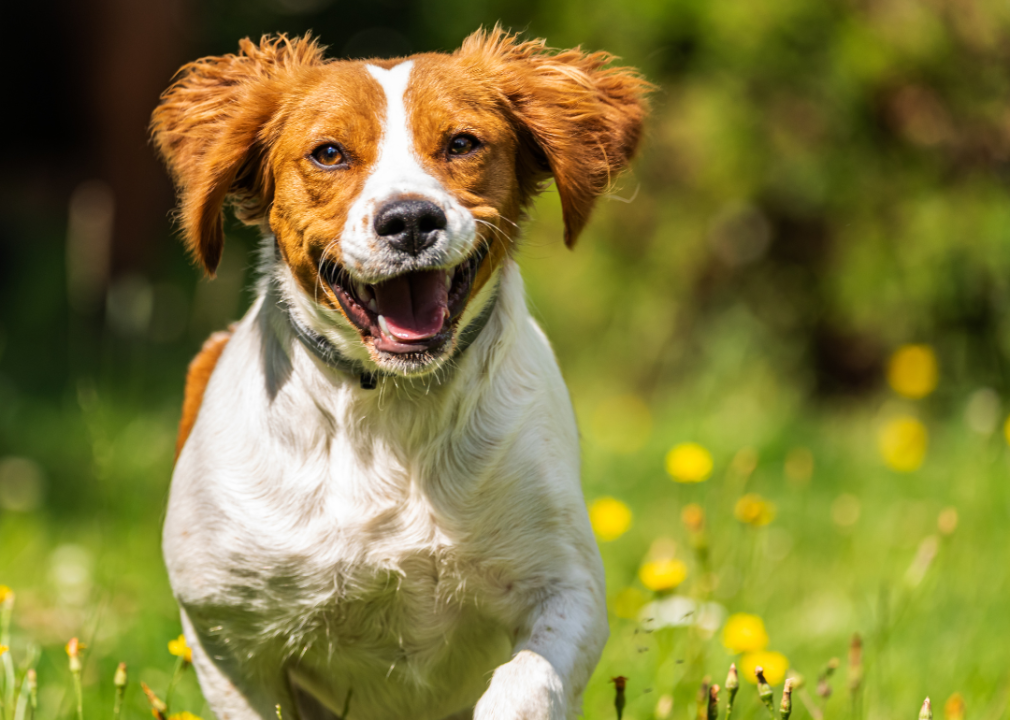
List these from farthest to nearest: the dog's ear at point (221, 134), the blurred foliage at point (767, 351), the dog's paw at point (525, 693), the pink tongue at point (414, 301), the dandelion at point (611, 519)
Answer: the blurred foliage at point (767, 351)
the dandelion at point (611, 519)
the dog's ear at point (221, 134)
the pink tongue at point (414, 301)
the dog's paw at point (525, 693)

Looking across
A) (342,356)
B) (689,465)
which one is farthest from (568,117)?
(689,465)

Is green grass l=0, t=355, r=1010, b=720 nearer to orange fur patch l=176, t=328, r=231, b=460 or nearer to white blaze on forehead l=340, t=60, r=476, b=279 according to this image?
orange fur patch l=176, t=328, r=231, b=460

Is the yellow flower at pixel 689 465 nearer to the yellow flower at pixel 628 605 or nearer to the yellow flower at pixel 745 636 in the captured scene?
the yellow flower at pixel 628 605

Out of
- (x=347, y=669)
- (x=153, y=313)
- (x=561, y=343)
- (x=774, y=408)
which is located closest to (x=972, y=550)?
(x=774, y=408)

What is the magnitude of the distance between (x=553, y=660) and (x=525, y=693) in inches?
4.3

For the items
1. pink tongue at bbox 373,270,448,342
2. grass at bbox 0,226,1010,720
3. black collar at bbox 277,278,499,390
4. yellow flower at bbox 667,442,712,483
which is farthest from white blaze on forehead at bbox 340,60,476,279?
yellow flower at bbox 667,442,712,483

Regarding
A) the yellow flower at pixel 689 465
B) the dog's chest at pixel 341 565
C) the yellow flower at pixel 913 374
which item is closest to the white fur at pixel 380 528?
the dog's chest at pixel 341 565

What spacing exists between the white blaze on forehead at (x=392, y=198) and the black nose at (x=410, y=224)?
0.02 meters

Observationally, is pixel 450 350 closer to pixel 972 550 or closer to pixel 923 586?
pixel 923 586

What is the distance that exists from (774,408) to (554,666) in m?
3.76

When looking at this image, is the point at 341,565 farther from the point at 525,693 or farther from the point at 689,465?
the point at 689,465

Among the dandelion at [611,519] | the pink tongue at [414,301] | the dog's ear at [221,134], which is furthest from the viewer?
the dandelion at [611,519]

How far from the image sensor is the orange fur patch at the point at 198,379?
116 inches

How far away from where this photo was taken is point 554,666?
2.21 meters
